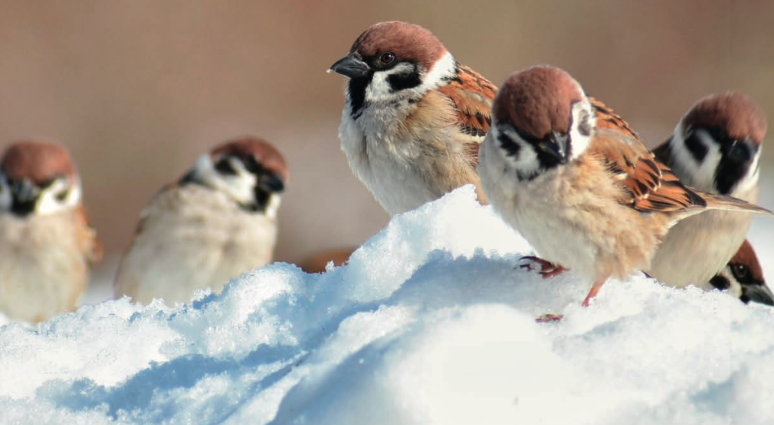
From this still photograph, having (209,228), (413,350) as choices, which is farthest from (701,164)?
(209,228)

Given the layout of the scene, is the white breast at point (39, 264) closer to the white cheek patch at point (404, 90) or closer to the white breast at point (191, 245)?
the white breast at point (191, 245)

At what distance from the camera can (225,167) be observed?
18.9 ft

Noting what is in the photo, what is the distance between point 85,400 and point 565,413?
2.83 feet

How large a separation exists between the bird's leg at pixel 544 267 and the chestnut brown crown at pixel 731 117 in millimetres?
1518

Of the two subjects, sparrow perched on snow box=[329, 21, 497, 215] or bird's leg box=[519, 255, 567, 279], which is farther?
sparrow perched on snow box=[329, 21, 497, 215]

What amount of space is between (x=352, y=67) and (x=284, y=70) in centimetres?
793

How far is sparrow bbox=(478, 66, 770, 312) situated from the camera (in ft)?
7.12

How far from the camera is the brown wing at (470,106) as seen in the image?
325 centimetres

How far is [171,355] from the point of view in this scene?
201 centimetres

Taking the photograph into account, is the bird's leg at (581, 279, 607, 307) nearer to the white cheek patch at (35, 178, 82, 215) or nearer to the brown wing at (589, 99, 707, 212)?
the brown wing at (589, 99, 707, 212)

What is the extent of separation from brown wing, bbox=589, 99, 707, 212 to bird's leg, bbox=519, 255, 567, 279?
1.07 feet

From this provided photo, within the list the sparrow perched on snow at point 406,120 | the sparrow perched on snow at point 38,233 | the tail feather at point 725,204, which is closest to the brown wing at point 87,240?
the sparrow perched on snow at point 38,233

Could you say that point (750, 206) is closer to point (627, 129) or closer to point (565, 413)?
point (627, 129)

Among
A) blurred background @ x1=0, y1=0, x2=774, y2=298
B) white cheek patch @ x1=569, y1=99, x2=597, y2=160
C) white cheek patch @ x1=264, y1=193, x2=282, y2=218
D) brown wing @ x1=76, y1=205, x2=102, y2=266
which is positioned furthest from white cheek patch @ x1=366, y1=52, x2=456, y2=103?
blurred background @ x1=0, y1=0, x2=774, y2=298
